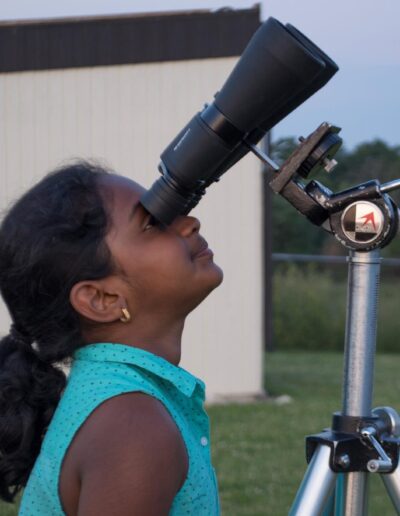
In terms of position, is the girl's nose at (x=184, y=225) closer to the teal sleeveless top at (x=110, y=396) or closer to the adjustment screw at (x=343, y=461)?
the teal sleeveless top at (x=110, y=396)

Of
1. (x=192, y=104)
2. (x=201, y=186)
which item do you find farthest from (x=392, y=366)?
(x=201, y=186)

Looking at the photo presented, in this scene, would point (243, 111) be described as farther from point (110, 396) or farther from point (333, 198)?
point (110, 396)

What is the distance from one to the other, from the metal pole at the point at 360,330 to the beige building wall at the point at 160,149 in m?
6.17

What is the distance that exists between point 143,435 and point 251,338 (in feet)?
21.5

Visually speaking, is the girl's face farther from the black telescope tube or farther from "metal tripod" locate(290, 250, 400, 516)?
"metal tripod" locate(290, 250, 400, 516)

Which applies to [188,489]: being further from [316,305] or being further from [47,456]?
[316,305]

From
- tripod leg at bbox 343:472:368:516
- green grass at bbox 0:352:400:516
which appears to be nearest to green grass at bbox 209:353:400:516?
green grass at bbox 0:352:400:516

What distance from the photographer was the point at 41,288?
5.88 feet

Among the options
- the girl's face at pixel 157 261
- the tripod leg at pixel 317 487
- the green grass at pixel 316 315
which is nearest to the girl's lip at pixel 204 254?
the girl's face at pixel 157 261

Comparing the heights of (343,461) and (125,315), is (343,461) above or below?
below

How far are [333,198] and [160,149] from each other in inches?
246

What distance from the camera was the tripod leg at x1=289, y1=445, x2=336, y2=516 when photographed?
5.54 feet

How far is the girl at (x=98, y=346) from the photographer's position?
1558 mm

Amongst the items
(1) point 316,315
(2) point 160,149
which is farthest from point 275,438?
(1) point 316,315
